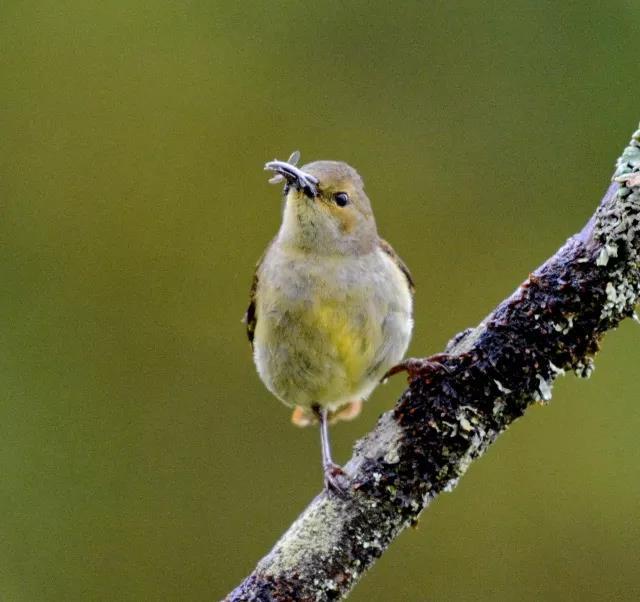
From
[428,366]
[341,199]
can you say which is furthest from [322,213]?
[428,366]

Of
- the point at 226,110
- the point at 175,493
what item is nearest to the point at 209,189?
the point at 226,110

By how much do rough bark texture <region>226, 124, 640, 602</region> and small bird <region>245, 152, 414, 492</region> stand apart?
36.8 inches

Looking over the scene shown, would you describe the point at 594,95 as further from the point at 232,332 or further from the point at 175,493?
the point at 175,493

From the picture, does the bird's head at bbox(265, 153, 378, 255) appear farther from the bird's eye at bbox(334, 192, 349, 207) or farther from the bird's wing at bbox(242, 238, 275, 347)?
the bird's wing at bbox(242, 238, 275, 347)

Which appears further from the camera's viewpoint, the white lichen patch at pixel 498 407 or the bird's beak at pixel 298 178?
the bird's beak at pixel 298 178

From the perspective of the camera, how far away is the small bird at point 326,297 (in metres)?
3.62

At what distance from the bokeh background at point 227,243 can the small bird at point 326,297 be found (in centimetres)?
193

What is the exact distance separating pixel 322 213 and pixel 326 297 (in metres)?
0.34

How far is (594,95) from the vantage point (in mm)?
5605

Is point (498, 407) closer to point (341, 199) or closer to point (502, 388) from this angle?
point (502, 388)

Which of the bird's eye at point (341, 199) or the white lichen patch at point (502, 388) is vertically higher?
the bird's eye at point (341, 199)

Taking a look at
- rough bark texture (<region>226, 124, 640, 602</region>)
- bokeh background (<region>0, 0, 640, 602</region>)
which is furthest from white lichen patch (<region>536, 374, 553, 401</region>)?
bokeh background (<region>0, 0, 640, 602</region>)

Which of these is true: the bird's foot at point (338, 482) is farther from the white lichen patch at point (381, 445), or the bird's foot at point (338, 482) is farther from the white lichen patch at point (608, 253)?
the white lichen patch at point (608, 253)

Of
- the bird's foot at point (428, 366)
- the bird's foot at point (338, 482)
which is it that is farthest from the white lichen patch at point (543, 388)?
the bird's foot at point (338, 482)
